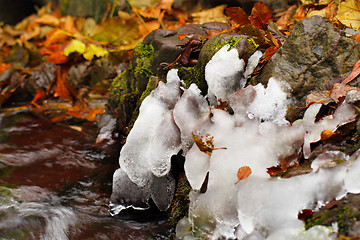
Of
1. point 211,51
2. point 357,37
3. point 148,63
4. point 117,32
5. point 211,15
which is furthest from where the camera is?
point 117,32

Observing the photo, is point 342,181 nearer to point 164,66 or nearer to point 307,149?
point 307,149

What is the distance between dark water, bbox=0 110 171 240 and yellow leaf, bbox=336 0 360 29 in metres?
1.78

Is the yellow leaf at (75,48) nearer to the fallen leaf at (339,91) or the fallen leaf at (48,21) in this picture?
the fallen leaf at (48,21)

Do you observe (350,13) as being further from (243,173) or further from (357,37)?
(243,173)

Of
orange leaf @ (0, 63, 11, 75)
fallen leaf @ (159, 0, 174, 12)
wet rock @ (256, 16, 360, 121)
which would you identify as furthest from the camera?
orange leaf @ (0, 63, 11, 75)

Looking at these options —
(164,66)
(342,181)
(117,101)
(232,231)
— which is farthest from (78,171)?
(342,181)

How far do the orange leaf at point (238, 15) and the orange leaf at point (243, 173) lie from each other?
123 cm

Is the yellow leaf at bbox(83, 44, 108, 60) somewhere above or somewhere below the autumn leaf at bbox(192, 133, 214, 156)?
below

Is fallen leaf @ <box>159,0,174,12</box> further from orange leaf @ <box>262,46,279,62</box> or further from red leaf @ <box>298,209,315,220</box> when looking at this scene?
red leaf @ <box>298,209,315,220</box>

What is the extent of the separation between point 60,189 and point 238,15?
176 centimetres

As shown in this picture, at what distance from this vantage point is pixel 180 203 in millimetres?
2143

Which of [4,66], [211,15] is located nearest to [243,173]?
[211,15]

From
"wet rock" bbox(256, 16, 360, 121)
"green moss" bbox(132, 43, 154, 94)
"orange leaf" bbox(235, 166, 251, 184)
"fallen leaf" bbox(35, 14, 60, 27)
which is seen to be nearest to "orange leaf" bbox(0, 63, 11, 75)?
"fallen leaf" bbox(35, 14, 60, 27)

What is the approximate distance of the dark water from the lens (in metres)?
2.04
